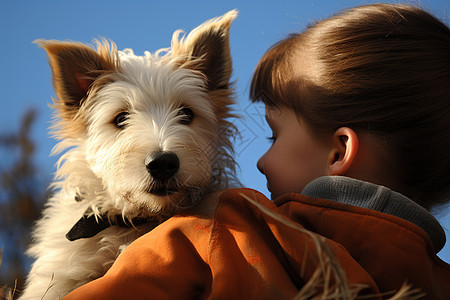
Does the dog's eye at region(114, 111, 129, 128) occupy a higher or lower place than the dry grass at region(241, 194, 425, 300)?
higher

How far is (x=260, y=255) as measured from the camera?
7.16ft

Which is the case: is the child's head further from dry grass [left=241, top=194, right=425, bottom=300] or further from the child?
dry grass [left=241, top=194, right=425, bottom=300]

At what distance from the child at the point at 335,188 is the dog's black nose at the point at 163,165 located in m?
0.35

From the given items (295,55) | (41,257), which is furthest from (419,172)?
(41,257)

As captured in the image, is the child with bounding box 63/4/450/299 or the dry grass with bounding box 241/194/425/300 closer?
the dry grass with bounding box 241/194/425/300

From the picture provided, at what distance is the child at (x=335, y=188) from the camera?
85.0 inches

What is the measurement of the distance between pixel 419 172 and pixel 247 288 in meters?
1.75

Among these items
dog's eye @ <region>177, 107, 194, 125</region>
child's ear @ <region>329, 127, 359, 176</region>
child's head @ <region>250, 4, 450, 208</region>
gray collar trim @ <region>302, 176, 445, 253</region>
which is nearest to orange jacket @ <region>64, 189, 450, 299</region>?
gray collar trim @ <region>302, 176, 445, 253</region>

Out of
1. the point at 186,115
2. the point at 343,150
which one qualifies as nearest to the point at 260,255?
the point at 343,150

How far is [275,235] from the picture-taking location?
224 cm

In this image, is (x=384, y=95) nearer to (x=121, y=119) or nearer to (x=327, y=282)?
(x=327, y=282)

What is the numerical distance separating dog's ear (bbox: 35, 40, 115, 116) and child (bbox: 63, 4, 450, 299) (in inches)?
50.9

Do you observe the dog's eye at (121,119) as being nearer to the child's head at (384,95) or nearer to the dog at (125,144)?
the dog at (125,144)

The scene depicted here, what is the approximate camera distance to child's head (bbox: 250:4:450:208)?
307 centimetres
